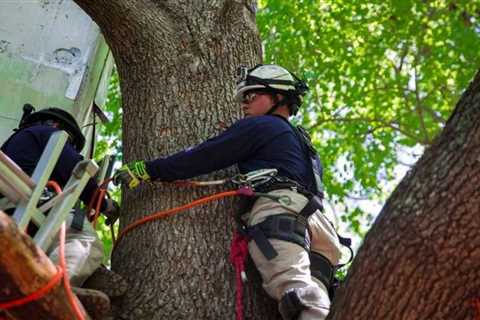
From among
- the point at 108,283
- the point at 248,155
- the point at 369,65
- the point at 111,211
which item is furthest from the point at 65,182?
the point at 369,65

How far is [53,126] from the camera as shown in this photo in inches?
202

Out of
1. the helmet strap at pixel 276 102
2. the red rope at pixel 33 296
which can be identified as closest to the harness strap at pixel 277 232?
the helmet strap at pixel 276 102

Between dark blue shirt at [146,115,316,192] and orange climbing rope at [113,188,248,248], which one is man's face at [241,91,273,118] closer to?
dark blue shirt at [146,115,316,192]

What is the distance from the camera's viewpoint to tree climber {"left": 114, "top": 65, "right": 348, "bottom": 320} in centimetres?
407

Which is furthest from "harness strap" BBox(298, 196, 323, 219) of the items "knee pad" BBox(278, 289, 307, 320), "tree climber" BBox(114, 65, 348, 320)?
"knee pad" BBox(278, 289, 307, 320)

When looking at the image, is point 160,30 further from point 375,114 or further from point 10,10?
point 375,114

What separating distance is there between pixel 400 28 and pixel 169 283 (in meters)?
8.83

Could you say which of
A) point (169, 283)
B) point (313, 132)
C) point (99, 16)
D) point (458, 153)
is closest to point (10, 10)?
point (99, 16)

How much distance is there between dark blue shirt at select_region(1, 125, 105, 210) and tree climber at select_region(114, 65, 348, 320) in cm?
42

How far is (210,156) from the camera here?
4523 mm

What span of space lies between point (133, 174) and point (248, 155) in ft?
2.31

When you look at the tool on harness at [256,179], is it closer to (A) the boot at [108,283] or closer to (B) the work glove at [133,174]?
(B) the work glove at [133,174]

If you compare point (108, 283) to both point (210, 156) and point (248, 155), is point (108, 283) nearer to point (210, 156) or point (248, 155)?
point (210, 156)

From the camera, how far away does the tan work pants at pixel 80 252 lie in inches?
161
